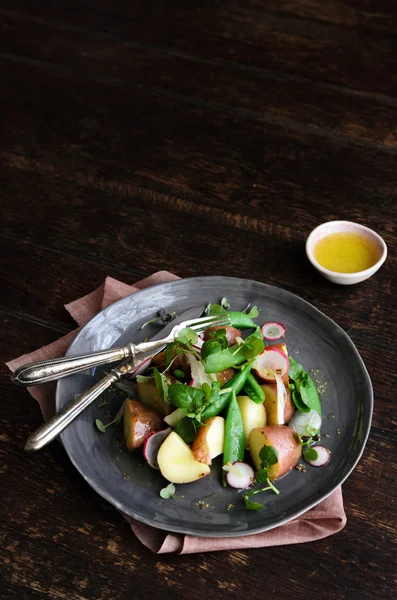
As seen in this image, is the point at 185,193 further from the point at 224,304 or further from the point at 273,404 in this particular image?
the point at 273,404

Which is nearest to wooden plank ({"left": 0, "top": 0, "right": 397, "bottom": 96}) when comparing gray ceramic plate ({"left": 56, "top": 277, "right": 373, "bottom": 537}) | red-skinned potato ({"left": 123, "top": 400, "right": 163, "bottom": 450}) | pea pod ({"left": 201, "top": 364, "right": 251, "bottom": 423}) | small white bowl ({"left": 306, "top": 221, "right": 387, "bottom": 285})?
small white bowl ({"left": 306, "top": 221, "right": 387, "bottom": 285})

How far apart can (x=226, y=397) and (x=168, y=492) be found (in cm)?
17

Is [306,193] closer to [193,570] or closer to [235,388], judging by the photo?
[235,388]

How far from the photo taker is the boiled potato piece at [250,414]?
1101 millimetres

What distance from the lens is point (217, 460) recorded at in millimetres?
1104

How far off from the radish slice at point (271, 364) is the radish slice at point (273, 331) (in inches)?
4.0

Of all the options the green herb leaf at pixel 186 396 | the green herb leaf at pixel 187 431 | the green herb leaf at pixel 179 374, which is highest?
the green herb leaf at pixel 186 396

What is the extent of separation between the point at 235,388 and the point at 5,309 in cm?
54

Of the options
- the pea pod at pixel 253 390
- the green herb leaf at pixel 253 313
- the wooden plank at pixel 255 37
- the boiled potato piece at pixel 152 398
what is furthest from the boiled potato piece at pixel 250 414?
the wooden plank at pixel 255 37

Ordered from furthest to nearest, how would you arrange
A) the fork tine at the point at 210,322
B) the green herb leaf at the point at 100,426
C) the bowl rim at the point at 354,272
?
the bowl rim at the point at 354,272 < the fork tine at the point at 210,322 < the green herb leaf at the point at 100,426

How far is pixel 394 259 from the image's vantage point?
150cm

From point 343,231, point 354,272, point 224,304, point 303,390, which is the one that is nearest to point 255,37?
point 343,231

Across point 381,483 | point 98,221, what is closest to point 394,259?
point 381,483

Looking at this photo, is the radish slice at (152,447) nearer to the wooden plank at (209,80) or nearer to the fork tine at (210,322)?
the fork tine at (210,322)
